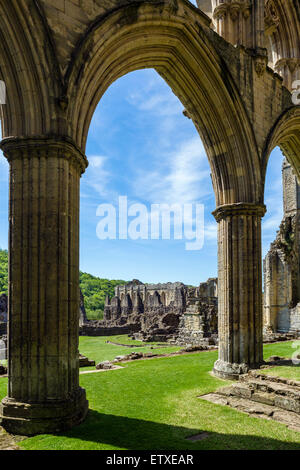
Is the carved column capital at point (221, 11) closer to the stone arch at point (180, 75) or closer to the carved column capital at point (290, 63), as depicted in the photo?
the stone arch at point (180, 75)

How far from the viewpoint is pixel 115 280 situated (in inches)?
4205

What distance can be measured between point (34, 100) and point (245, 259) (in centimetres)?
531

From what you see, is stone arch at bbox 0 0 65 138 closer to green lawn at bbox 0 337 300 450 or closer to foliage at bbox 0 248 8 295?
green lawn at bbox 0 337 300 450

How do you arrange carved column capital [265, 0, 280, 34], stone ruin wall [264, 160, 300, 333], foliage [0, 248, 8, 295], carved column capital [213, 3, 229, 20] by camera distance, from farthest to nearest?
foliage [0, 248, 8, 295] → stone ruin wall [264, 160, 300, 333] → carved column capital [265, 0, 280, 34] → carved column capital [213, 3, 229, 20]

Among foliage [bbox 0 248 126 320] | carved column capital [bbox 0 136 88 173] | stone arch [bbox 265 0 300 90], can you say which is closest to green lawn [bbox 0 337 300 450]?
carved column capital [bbox 0 136 88 173]

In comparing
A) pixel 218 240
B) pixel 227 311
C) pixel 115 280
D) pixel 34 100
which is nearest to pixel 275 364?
pixel 227 311

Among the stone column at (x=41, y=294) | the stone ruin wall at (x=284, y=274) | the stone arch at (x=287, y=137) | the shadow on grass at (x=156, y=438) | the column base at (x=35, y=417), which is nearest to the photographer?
the shadow on grass at (x=156, y=438)

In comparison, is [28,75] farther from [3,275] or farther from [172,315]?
[3,275]

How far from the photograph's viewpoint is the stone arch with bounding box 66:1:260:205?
5.55 m

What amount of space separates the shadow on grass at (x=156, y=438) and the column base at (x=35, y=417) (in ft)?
0.49

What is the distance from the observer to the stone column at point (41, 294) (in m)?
4.61

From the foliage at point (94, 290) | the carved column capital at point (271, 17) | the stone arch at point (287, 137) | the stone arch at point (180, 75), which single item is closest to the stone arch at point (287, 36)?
the carved column capital at point (271, 17)

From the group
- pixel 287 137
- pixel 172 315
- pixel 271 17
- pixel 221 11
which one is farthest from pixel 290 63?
pixel 172 315
